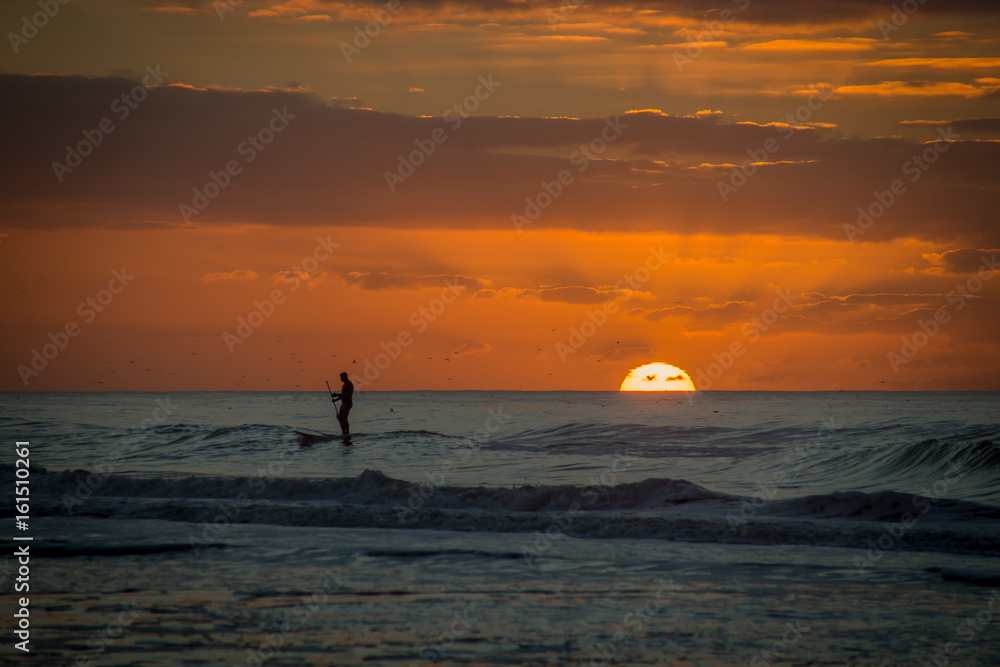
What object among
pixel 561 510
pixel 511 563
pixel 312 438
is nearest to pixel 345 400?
pixel 312 438

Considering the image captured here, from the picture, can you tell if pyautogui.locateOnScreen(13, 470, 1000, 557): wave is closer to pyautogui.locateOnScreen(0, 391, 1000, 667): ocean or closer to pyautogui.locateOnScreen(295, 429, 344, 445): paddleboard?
pyautogui.locateOnScreen(0, 391, 1000, 667): ocean

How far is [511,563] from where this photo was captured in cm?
1180

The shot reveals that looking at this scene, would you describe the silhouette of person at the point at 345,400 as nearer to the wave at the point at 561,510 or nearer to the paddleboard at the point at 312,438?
the paddleboard at the point at 312,438

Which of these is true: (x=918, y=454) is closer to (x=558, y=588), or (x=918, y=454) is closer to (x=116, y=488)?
(x=558, y=588)

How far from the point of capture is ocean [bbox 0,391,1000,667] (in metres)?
8.14

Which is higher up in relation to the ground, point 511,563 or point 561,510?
point 561,510

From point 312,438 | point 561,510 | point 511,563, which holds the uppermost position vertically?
point 312,438

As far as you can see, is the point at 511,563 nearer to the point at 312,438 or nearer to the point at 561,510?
the point at 561,510

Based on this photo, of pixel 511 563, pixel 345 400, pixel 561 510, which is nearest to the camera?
pixel 511 563

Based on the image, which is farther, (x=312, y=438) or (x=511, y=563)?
(x=312, y=438)

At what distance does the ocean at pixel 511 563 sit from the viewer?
8.14 metres

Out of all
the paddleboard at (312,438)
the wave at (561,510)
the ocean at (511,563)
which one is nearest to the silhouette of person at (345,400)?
the paddleboard at (312,438)

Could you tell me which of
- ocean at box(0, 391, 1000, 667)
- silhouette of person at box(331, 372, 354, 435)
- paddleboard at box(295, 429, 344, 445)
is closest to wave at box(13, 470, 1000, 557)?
ocean at box(0, 391, 1000, 667)

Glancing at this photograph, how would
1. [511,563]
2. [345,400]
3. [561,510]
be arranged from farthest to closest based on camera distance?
[345,400], [561,510], [511,563]
